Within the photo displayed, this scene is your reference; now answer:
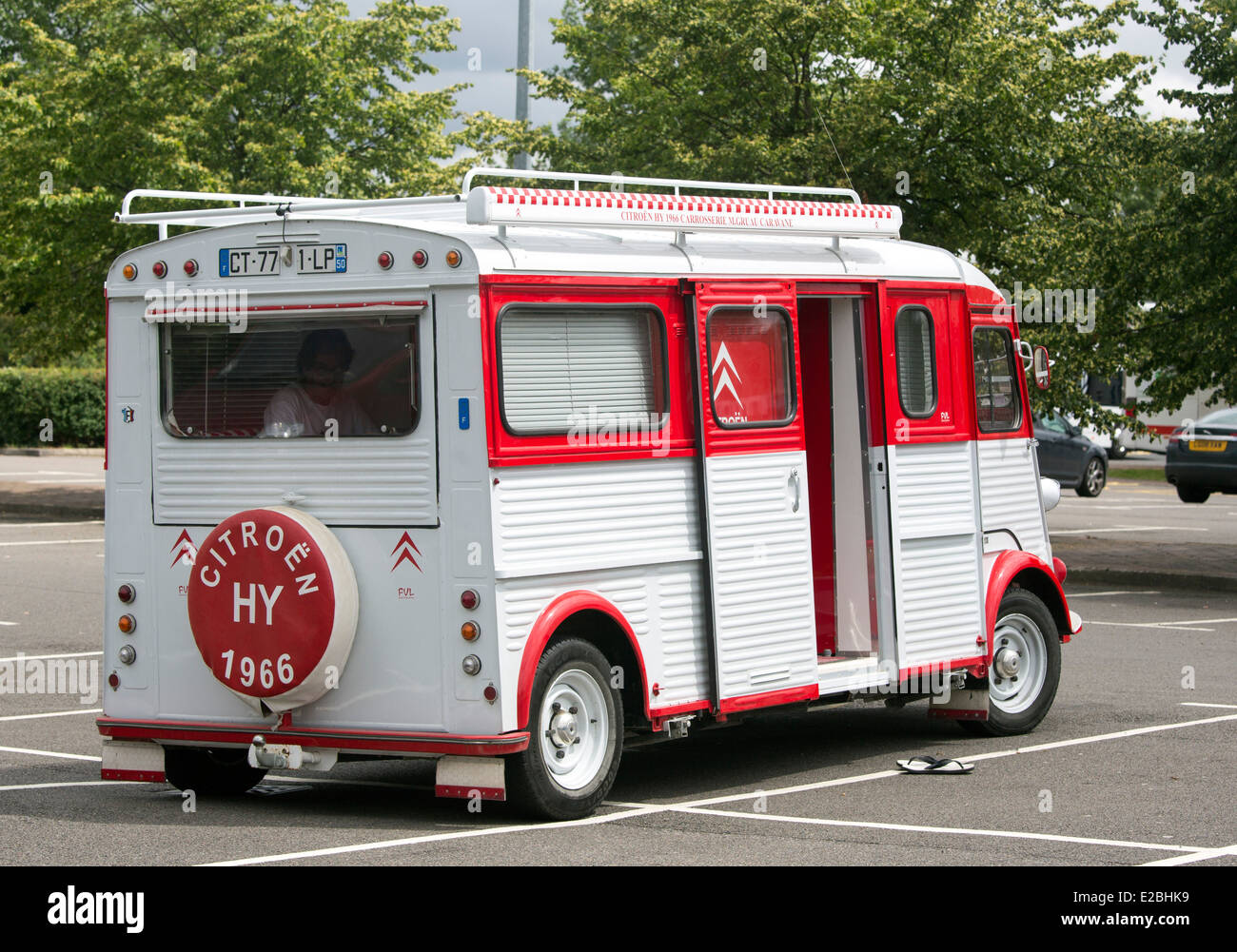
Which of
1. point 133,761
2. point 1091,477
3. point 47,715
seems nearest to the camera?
point 133,761

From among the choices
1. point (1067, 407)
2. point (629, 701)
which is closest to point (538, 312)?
point (629, 701)

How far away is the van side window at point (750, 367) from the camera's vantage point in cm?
905

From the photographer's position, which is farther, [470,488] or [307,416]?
[307,416]

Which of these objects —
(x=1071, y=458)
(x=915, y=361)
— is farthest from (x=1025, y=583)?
(x=1071, y=458)

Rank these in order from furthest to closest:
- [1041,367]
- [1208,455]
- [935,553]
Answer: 1. [1208,455]
2. [1041,367]
3. [935,553]

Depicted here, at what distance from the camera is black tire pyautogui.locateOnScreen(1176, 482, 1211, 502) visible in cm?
2933

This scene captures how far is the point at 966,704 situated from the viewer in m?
10.6

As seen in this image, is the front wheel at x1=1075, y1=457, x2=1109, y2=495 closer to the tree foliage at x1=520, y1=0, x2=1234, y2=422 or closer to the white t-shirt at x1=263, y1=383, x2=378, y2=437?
A: the tree foliage at x1=520, y1=0, x2=1234, y2=422

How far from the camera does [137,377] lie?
8766 millimetres

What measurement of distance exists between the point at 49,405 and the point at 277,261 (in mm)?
37635

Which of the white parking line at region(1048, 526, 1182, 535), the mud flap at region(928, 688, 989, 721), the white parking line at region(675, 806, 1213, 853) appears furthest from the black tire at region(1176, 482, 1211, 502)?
the white parking line at region(675, 806, 1213, 853)

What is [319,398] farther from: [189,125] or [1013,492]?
[189,125]

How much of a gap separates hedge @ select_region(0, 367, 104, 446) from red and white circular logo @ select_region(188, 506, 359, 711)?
37138 millimetres
